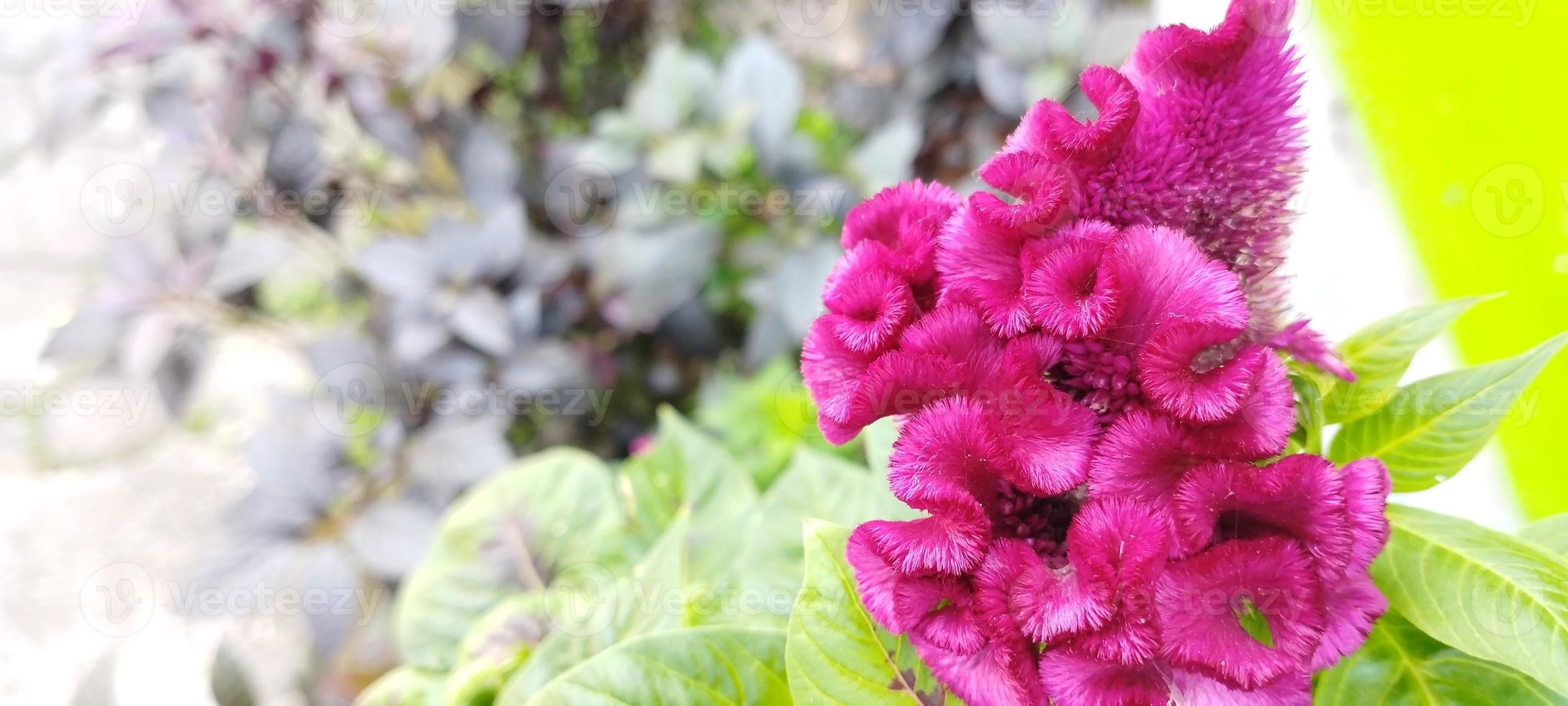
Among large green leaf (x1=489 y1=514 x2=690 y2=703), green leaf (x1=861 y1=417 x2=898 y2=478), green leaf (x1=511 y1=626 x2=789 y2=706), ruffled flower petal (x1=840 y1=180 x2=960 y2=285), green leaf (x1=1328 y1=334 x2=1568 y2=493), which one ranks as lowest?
large green leaf (x1=489 y1=514 x2=690 y2=703)

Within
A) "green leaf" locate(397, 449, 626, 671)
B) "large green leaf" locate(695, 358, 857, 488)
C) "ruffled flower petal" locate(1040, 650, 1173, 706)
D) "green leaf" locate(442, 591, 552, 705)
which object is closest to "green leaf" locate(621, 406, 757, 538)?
"green leaf" locate(397, 449, 626, 671)

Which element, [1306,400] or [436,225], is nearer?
[1306,400]

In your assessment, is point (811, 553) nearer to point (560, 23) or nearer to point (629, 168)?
point (629, 168)

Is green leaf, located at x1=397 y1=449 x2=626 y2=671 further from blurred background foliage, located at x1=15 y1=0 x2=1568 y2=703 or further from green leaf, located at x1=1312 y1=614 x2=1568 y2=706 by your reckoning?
green leaf, located at x1=1312 y1=614 x2=1568 y2=706

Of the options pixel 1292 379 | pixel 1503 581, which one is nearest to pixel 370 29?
pixel 1292 379

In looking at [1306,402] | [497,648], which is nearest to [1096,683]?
[1306,402]

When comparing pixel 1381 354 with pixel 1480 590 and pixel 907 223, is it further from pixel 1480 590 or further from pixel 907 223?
pixel 907 223

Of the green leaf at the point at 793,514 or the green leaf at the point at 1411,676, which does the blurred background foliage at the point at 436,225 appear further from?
the green leaf at the point at 1411,676
